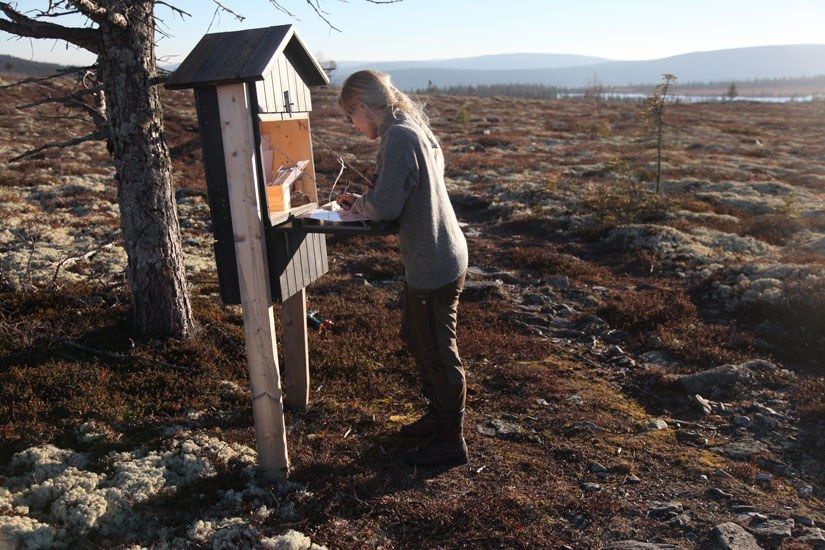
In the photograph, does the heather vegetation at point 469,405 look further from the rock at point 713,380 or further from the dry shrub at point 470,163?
the dry shrub at point 470,163

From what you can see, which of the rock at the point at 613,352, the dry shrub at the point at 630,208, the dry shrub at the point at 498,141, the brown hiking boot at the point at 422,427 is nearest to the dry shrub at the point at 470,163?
the dry shrub at the point at 498,141

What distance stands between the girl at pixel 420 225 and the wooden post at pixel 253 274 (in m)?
0.63

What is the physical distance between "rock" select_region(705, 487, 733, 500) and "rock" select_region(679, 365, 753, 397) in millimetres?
1848

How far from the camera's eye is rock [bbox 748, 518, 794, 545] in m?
3.39

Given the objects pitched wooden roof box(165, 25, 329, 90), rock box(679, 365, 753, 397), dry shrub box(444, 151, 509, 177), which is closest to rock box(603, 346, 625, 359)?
rock box(679, 365, 753, 397)

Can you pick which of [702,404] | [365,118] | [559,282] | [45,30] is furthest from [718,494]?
[45,30]

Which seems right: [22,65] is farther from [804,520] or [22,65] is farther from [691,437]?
[804,520]

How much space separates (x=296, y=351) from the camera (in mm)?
4680

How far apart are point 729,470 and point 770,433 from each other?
Result: 3.13 feet

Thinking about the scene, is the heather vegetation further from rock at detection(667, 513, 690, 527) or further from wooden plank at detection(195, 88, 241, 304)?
wooden plank at detection(195, 88, 241, 304)

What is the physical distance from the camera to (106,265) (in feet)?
25.9

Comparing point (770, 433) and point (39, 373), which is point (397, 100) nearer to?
point (39, 373)

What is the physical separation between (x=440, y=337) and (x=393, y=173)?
1.20m

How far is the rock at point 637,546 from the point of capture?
3274mm
